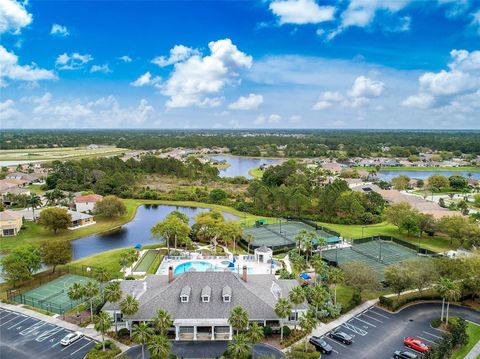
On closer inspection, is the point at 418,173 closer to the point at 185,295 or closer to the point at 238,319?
the point at 185,295

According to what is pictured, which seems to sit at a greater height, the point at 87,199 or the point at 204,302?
the point at 87,199

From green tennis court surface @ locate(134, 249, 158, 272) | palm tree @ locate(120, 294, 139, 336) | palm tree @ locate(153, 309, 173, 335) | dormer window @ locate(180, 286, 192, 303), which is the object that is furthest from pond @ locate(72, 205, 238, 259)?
palm tree @ locate(153, 309, 173, 335)

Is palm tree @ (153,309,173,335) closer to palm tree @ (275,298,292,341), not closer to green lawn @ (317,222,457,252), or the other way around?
palm tree @ (275,298,292,341)

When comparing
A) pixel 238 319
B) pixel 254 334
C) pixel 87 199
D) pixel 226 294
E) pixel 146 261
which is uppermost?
pixel 87 199

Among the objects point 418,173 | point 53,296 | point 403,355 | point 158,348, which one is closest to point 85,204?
point 53,296

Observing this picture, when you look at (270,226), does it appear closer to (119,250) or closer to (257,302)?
(119,250)

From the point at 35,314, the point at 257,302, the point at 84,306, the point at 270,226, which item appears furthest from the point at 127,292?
the point at 270,226
